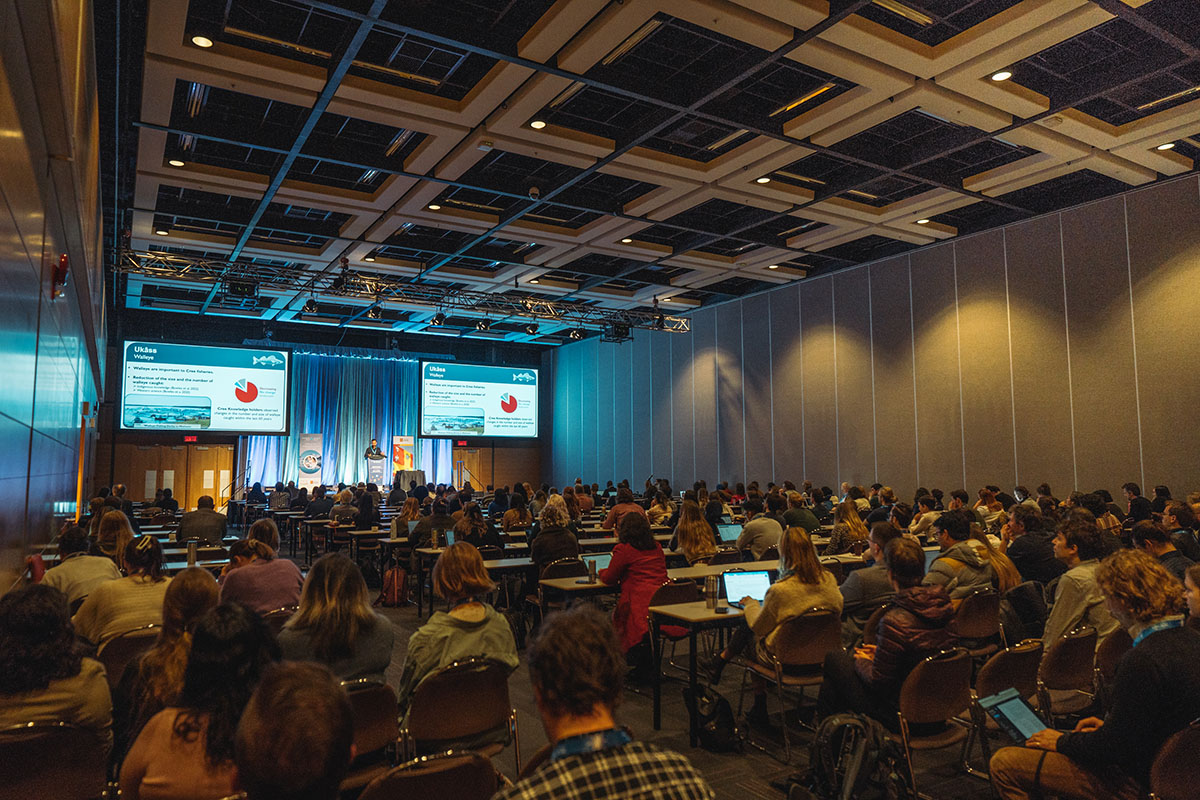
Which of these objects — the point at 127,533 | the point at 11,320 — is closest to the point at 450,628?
the point at 11,320

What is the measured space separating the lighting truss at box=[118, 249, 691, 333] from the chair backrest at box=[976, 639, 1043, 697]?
11.1m

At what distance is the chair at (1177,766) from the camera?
231 centimetres

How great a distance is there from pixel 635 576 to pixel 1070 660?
8.88 ft

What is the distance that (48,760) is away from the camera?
2.21 m

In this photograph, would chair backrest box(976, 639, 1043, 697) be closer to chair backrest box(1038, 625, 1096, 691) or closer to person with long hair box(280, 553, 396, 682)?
chair backrest box(1038, 625, 1096, 691)

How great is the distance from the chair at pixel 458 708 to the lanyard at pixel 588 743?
1.60 metres

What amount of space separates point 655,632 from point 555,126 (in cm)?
582

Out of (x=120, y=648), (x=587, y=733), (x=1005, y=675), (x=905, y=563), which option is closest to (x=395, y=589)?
(x=120, y=648)

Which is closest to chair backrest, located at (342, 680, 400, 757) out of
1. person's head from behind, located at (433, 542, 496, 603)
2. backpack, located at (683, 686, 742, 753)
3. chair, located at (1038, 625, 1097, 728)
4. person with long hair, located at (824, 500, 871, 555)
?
person's head from behind, located at (433, 542, 496, 603)

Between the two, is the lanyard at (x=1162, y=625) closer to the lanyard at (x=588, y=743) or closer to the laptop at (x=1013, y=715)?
the laptop at (x=1013, y=715)

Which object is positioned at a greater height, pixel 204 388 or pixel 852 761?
pixel 204 388

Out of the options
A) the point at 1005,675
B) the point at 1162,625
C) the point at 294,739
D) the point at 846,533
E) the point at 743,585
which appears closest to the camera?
the point at 294,739

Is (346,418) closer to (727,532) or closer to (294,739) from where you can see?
(727,532)

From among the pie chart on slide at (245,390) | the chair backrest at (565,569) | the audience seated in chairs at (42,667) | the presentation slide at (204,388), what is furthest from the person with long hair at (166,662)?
the pie chart on slide at (245,390)
